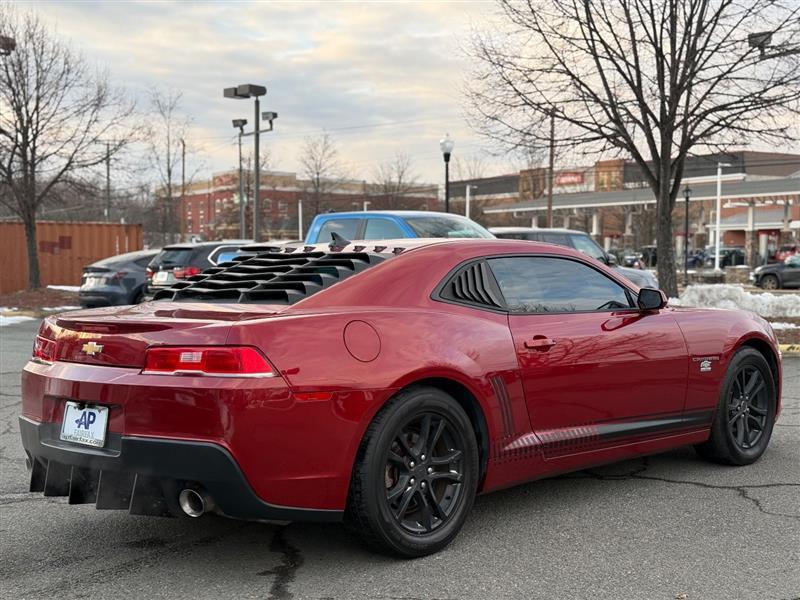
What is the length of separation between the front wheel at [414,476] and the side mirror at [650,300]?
1643mm

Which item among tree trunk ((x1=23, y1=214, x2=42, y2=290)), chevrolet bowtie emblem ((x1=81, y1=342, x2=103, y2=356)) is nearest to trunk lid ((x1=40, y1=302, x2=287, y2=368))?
chevrolet bowtie emblem ((x1=81, y1=342, x2=103, y2=356))

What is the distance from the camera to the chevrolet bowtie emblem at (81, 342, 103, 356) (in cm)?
377

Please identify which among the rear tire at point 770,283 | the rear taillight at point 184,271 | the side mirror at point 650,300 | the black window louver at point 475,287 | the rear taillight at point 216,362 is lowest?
the rear tire at point 770,283

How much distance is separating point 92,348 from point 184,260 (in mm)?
11685

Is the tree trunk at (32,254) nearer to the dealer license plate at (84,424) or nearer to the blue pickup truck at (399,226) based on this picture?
the blue pickup truck at (399,226)

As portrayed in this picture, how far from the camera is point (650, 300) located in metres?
5.13

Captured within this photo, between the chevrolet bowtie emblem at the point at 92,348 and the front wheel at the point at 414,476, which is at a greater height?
the chevrolet bowtie emblem at the point at 92,348

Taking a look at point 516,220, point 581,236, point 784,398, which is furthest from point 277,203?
point 784,398

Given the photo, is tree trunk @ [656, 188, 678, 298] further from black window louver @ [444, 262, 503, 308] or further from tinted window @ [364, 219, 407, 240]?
black window louver @ [444, 262, 503, 308]

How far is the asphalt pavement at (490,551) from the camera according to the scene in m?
3.56

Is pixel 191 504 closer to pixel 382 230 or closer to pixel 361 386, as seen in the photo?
pixel 361 386

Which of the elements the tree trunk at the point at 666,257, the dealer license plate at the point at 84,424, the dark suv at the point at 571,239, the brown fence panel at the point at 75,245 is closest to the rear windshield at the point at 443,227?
the dark suv at the point at 571,239

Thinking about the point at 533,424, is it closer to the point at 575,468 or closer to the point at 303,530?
the point at 575,468

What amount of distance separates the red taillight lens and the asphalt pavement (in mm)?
927
